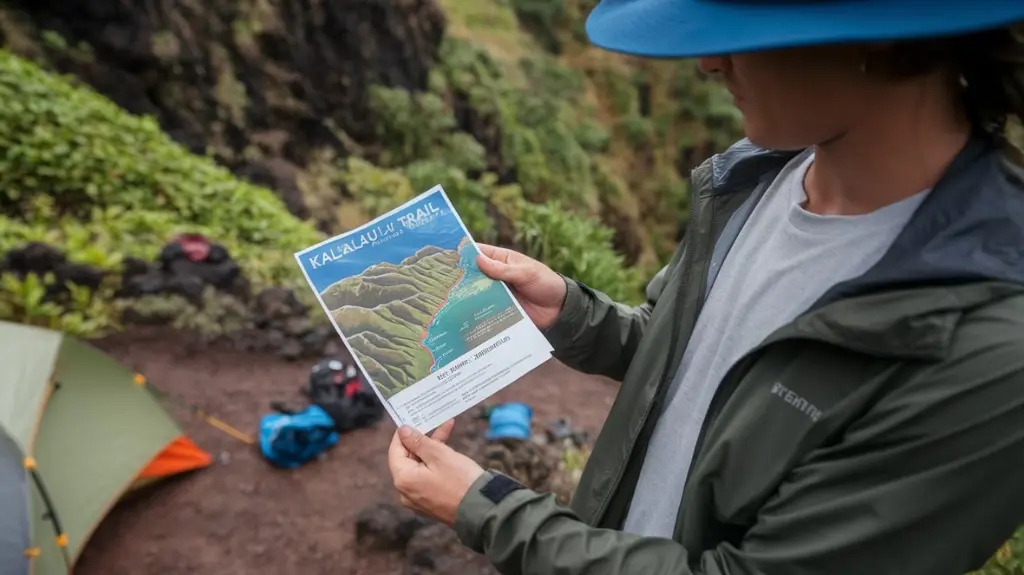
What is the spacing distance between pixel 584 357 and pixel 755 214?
0.63 meters

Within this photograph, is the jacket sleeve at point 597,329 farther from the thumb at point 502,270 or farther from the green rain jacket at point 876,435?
the green rain jacket at point 876,435

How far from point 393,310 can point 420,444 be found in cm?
33

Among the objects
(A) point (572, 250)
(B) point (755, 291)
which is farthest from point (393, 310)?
(A) point (572, 250)

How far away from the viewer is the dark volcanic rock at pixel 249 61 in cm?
780

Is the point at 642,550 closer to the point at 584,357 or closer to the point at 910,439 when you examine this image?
the point at 910,439

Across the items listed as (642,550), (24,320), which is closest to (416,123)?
(24,320)

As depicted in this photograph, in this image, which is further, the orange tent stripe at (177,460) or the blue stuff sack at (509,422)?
the blue stuff sack at (509,422)

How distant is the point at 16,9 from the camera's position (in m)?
7.57

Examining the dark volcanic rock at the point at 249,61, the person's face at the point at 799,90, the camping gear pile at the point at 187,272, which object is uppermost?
the person's face at the point at 799,90

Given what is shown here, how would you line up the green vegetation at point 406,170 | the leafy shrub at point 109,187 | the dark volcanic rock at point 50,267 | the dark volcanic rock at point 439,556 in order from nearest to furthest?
the dark volcanic rock at point 439,556, the dark volcanic rock at point 50,267, the green vegetation at point 406,170, the leafy shrub at point 109,187

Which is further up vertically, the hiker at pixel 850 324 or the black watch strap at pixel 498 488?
the hiker at pixel 850 324

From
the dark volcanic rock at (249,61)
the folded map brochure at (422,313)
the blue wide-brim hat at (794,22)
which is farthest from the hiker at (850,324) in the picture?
the dark volcanic rock at (249,61)

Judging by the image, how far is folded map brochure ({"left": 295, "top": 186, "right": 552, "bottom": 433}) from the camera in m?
1.73

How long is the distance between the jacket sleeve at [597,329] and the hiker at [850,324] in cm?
42
